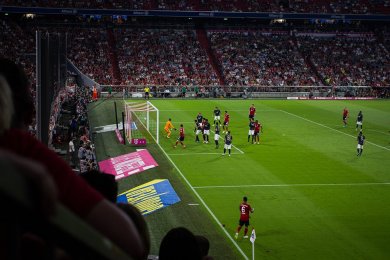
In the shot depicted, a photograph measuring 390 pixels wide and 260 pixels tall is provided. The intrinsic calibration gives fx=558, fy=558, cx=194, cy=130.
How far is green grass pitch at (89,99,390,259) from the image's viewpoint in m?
17.5

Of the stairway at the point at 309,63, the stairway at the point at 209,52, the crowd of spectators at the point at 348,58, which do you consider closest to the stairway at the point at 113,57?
the stairway at the point at 209,52

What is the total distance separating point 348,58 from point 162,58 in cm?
2365

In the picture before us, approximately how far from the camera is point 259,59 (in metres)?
67.1

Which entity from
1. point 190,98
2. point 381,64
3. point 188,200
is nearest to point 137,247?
point 188,200

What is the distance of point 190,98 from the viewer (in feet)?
191

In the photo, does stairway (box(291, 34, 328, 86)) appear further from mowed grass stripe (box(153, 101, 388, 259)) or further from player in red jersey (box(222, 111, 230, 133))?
player in red jersey (box(222, 111, 230, 133))

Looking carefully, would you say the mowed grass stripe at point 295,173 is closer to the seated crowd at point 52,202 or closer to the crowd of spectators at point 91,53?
the seated crowd at point 52,202

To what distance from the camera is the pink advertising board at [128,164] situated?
1004 inches

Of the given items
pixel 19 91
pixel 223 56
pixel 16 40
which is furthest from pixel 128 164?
pixel 223 56

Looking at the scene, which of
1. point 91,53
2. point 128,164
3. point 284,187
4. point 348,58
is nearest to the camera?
point 284,187

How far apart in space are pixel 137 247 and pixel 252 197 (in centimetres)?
2139

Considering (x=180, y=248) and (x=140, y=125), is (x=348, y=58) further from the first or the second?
(x=180, y=248)

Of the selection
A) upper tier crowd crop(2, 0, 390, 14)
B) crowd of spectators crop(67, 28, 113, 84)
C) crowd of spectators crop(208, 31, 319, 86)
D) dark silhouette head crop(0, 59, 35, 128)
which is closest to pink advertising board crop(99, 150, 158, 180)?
dark silhouette head crop(0, 59, 35, 128)

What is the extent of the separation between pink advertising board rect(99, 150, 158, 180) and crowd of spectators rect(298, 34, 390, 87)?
40044mm
